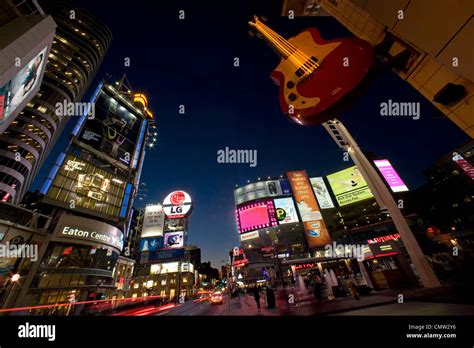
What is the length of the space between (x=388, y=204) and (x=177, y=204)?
33.0 m

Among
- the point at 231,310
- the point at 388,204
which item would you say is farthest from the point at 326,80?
the point at 231,310

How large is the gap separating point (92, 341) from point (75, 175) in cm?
3581

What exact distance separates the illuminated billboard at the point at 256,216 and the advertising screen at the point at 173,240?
648 inches

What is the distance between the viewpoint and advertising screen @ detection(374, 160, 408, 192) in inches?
1035

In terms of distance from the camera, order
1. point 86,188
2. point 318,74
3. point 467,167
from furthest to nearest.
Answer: point 467,167 < point 86,188 < point 318,74

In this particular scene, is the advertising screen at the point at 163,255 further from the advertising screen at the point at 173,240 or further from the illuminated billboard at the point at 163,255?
the advertising screen at the point at 173,240

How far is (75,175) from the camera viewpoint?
2869cm

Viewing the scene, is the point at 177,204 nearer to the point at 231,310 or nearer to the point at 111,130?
the point at 111,130

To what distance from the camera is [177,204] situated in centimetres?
3572

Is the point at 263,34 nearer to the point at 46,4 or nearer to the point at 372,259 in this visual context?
the point at 372,259

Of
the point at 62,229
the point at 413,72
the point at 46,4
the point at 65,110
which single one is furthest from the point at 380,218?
the point at 46,4

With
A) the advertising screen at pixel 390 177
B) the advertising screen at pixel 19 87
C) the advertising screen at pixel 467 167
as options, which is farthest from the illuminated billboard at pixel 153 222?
the advertising screen at pixel 467 167

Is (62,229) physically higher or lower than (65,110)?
lower

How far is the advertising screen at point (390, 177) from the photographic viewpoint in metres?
26.3
